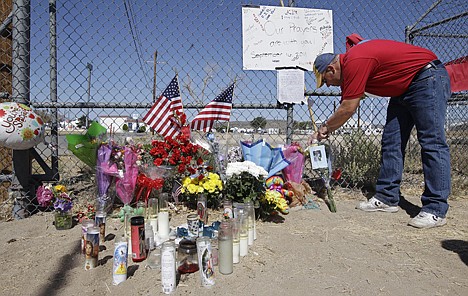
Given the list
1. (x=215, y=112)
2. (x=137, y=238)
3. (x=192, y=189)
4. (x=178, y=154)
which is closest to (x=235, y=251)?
(x=137, y=238)

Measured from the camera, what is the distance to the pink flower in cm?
320

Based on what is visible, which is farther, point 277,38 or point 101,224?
point 277,38

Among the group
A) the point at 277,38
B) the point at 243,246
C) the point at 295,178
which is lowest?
the point at 243,246

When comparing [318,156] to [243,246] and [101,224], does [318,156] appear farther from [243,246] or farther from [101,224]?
[101,224]

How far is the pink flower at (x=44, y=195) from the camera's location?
3195 millimetres

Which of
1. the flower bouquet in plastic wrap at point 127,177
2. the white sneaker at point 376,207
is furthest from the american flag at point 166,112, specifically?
the white sneaker at point 376,207

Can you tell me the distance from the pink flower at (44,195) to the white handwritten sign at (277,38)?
8.32 ft

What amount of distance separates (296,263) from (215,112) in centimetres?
204

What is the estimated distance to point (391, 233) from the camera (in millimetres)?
2920

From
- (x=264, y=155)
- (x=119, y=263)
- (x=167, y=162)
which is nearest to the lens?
(x=119, y=263)

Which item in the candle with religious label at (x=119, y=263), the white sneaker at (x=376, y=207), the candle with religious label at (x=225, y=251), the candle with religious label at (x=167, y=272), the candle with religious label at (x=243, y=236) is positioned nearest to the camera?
the candle with religious label at (x=167, y=272)

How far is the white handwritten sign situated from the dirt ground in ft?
6.39

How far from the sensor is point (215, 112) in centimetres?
378

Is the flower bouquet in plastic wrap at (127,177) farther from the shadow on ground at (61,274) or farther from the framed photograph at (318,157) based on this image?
the framed photograph at (318,157)
